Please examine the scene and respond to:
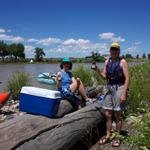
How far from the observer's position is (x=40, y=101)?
18.7ft

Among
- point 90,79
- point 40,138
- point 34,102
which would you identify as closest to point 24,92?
point 34,102

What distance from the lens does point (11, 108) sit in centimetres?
1103

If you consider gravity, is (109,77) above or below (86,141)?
above

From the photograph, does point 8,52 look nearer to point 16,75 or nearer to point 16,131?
point 16,75

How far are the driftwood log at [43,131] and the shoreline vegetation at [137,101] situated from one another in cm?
92

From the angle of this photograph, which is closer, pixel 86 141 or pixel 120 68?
pixel 120 68

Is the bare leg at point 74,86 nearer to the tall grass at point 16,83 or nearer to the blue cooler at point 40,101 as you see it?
the blue cooler at point 40,101

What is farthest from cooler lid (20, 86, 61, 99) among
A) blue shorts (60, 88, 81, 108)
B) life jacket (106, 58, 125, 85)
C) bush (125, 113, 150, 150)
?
bush (125, 113, 150, 150)

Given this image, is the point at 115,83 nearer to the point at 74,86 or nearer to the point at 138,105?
the point at 74,86

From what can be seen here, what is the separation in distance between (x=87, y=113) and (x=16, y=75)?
8331mm

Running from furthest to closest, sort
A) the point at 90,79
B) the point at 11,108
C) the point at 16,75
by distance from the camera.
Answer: the point at 90,79 → the point at 16,75 → the point at 11,108

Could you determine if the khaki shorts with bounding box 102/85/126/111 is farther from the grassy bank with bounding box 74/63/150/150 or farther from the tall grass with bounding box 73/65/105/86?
the tall grass with bounding box 73/65/105/86

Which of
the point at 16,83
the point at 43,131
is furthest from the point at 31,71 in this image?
the point at 43,131

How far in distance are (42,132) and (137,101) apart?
124 inches
